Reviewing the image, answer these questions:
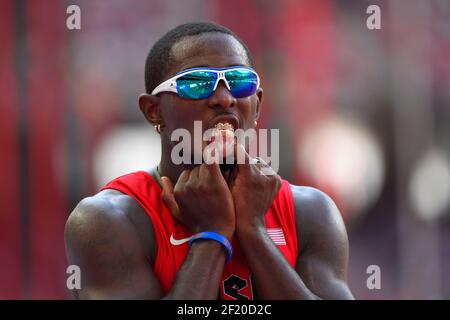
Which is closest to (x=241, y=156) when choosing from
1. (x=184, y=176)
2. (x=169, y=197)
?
(x=184, y=176)

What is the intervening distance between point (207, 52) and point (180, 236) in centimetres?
85

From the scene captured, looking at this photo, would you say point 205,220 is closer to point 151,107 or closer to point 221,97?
point 221,97

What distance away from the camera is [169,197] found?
3.44 m

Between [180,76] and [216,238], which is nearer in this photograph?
[216,238]

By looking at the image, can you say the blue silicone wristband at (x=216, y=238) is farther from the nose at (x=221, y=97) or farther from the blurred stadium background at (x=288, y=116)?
the blurred stadium background at (x=288, y=116)

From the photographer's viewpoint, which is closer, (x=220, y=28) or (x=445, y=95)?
(x=220, y=28)

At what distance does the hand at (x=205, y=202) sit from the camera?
3.25 m

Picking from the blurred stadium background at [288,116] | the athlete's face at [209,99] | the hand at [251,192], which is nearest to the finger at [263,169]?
the hand at [251,192]

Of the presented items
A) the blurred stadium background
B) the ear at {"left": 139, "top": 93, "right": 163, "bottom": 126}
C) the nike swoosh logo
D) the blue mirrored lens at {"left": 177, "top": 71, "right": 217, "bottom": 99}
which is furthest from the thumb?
the blurred stadium background

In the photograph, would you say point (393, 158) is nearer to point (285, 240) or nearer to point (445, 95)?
point (445, 95)

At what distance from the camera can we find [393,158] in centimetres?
916

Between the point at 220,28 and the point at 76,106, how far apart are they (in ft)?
18.2

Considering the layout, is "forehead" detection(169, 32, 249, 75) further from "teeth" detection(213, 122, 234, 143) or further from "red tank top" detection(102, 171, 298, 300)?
"red tank top" detection(102, 171, 298, 300)
